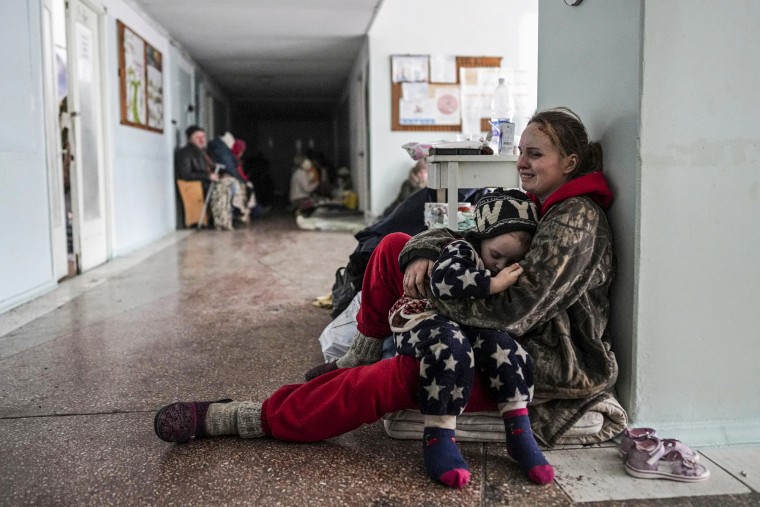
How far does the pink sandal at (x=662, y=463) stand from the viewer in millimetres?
1453

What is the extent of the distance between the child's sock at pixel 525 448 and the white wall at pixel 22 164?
2709 mm

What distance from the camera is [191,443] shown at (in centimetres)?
167

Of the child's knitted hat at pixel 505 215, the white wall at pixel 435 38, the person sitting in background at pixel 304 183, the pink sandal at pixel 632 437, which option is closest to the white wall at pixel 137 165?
the white wall at pixel 435 38

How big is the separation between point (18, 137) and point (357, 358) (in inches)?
94.7

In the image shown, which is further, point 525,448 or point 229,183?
point 229,183

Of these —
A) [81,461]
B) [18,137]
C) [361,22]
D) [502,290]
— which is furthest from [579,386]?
[361,22]

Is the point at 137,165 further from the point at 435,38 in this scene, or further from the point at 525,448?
the point at 525,448

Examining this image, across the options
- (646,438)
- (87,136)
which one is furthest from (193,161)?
(646,438)

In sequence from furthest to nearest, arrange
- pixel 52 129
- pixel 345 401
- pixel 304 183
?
pixel 304 183 < pixel 52 129 < pixel 345 401

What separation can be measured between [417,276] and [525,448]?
486mm

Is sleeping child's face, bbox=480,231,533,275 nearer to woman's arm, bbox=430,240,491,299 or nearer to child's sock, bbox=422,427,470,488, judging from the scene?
woman's arm, bbox=430,240,491,299

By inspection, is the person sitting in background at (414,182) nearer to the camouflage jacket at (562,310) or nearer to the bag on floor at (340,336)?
the bag on floor at (340,336)

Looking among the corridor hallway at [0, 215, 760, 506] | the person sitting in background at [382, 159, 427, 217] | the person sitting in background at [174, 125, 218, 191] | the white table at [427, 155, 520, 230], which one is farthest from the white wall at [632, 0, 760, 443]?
the person sitting in background at [174, 125, 218, 191]

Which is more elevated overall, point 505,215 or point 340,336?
point 505,215
